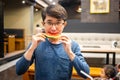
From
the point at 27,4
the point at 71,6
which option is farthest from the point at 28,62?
the point at 27,4

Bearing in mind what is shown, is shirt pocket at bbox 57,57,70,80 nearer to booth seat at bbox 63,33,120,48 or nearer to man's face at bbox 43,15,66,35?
man's face at bbox 43,15,66,35

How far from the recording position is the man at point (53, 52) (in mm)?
1103

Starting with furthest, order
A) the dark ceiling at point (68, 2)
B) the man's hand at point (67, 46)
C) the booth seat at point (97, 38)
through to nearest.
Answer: the dark ceiling at point (68, 2) → the booth seat at point (97, 38) → the man's hand at point (67, 46)

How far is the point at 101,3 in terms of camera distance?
205 inches

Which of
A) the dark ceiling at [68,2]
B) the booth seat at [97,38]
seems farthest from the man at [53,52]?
the dark ceiling at [68,2]

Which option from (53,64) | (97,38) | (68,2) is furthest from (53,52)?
(68,2)

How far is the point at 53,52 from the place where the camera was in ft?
3.81

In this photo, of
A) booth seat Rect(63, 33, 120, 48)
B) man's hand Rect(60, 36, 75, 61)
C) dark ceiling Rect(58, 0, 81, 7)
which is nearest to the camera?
man's hand Rect(60, 36, 75, 61)

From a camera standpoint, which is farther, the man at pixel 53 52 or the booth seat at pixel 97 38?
the booth seat at pixel 97 38

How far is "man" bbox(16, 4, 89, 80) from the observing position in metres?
1.10

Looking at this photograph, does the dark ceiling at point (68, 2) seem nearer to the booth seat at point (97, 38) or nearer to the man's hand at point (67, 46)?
the booth seat at point (97, 38)

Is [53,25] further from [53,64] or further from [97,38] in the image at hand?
[97,38]

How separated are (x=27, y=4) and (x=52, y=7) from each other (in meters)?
8.76

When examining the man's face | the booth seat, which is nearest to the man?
the man's face
